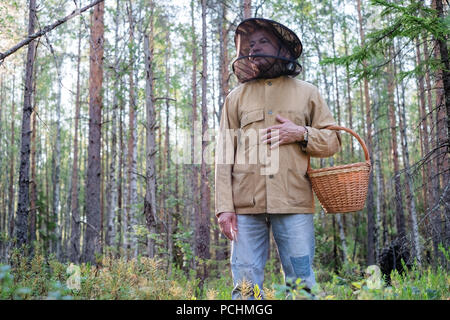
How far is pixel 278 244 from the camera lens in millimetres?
2850

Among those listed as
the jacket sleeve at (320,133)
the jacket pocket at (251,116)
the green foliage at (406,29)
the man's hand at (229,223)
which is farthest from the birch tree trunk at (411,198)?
the man's hand at (229,223)

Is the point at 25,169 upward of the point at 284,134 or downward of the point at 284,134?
upward

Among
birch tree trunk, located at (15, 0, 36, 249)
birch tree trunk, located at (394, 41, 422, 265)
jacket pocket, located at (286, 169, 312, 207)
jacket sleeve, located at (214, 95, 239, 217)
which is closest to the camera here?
jacket pocket, located at (286, 169, 312, 207)

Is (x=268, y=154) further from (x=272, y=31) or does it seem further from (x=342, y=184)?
(x=272, y=31)

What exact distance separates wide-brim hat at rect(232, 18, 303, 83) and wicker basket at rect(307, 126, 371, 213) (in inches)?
23.8

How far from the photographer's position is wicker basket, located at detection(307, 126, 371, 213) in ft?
8.98

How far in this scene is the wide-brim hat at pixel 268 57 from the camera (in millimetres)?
2941

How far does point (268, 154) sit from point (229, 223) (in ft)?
2.00

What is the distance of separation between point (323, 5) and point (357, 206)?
46.9ft

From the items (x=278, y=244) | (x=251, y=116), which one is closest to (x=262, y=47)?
(x=251, y=116)

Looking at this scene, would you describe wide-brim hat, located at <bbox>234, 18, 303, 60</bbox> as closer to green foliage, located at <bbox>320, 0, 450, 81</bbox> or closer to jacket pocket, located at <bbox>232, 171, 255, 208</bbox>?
jacket pocket, located at <bbox>232, 171, 255, 208</bbox>

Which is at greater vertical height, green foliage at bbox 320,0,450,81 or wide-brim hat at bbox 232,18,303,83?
green foliage at bbox 320,0,450,81

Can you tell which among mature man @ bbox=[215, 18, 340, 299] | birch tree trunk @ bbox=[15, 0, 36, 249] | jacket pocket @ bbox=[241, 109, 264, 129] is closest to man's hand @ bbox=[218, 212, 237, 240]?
mature man @ bbox=[215, 18, 340, 299]
